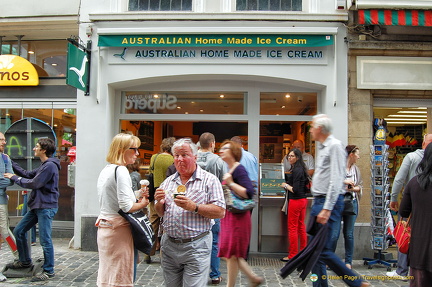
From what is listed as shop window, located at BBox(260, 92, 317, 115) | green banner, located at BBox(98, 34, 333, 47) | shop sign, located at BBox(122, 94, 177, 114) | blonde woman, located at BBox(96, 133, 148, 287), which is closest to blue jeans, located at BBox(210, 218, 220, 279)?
blonde woman, located at BBox(96, 133, 148, 287)

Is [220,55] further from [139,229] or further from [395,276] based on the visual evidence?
[139,229]

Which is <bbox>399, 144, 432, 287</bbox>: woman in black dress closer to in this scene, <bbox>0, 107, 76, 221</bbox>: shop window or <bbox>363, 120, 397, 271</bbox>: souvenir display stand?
<bbox>363, 120, 397, 271</bbox>: souvenir display stand

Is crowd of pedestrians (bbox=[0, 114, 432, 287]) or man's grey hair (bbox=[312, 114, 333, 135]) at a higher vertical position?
man's grey hair (bbox=[312, 114, 333, 135])

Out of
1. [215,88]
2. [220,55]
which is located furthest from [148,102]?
[220,55]

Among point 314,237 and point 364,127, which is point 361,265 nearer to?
point 364,127

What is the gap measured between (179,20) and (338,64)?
3.01m

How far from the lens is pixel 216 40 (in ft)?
27.2

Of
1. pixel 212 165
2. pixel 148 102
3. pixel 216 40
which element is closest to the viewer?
pixel 212 165

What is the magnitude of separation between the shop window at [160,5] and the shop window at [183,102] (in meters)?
1.60

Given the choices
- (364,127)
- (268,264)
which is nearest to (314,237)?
(268,264)

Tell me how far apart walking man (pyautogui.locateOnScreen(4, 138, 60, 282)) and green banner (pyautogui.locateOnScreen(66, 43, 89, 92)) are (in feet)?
5.37

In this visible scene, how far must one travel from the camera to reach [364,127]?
8.27 metres

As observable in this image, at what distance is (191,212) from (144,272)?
366 cm

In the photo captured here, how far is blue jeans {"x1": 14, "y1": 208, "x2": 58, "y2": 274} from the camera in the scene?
6391 millimetres
